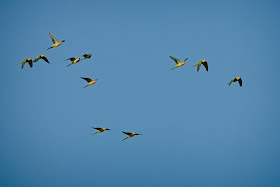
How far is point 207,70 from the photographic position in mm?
60125

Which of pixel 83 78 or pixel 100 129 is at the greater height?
pixel 83 78

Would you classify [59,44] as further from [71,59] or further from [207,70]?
[207,70]

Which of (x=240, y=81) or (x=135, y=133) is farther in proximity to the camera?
(x=240, y=81)

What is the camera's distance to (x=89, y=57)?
57344 millimetres

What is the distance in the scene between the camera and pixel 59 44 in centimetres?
5734

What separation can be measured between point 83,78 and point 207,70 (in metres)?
18.8

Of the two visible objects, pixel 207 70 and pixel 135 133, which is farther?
pixel 207 70

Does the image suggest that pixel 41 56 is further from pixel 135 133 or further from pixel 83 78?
pixel 135 133

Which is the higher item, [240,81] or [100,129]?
[240,81]

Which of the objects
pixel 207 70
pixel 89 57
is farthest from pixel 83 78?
pixel 207 70

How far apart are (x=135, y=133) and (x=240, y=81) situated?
18.2 meters

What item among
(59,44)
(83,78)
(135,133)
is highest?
(59,44)

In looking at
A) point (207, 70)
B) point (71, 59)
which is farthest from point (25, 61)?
point (207, 70)

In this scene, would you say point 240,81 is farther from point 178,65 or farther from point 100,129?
point 100,129
